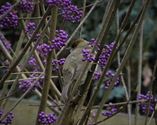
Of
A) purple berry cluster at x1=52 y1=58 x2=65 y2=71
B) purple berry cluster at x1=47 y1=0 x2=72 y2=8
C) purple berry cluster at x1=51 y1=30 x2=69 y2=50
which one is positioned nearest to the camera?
purple berry cluster at x1=47 y1=0 x2=72 y2=8

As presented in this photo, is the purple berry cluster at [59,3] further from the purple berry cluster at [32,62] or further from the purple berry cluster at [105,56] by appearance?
the purple berry cluster at [32,62]

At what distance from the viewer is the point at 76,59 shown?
1640 mm

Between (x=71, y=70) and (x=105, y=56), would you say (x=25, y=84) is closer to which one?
(x=71, y=70)

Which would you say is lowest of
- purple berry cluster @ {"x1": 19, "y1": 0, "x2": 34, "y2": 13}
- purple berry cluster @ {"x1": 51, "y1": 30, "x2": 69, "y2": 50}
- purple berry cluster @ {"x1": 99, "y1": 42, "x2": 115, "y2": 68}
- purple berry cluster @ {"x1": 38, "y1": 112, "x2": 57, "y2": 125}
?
purple berry cluster @ {"x1": 38, "y1": 112, "x2": 57, "y2": 125}

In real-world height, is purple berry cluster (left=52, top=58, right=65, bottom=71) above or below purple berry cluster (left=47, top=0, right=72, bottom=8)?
below

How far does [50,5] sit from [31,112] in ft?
4.53

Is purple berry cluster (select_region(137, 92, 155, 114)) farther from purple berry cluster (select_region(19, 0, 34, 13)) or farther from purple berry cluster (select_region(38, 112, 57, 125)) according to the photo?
purple berry cluster (select_region(19, 0, 34, 13))

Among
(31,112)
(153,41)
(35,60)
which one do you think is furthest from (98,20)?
(35,60)

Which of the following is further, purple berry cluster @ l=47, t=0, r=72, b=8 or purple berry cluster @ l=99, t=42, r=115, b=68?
purple berry cluster @ l=99, t=42, r=115, b=68

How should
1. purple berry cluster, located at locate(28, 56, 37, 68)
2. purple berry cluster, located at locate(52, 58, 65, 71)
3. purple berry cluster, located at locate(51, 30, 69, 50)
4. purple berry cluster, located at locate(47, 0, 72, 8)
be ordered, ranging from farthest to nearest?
1. purple berry cluster, located at locate(28, 56, 37, 68)
2. purple berry cluster, located at locate(52, 58, 65, 71)
3. purple berry cluster, located at locate(51, 30, 69, 50)
4. purple berry cluster, located at locate(47, 0, 72, 8)

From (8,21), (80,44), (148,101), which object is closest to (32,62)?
(80,44)

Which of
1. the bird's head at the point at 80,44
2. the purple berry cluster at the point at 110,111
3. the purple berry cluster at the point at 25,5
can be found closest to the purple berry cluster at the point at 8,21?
the purple berry cluster at the point at 25,5

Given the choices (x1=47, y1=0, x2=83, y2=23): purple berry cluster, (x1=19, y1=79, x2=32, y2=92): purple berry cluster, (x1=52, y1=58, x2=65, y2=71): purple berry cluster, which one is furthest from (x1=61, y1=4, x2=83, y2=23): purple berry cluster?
(x1=19, y1=79, x2=32, y2=92): purple berry cluster

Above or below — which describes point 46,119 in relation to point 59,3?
below
